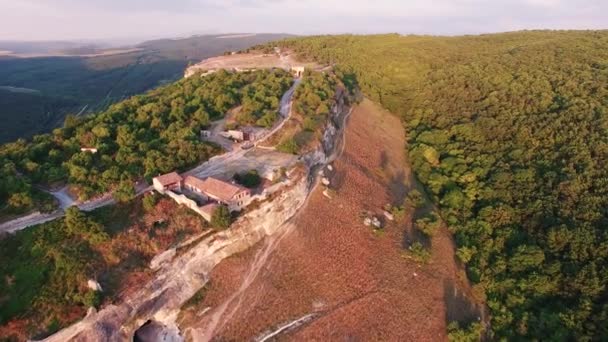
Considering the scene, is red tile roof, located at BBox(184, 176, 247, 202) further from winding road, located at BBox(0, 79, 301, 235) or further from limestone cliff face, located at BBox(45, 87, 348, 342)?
winding road, located at BBox(0, 79, 301, 235)

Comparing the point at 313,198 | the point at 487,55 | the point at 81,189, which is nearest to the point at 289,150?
the point at 313,198

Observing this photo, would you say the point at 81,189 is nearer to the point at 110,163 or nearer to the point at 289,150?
the point at 110,163

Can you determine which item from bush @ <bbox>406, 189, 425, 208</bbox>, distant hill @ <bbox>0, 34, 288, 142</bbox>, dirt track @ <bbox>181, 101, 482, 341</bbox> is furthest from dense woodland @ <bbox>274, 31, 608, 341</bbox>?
distant hill @ <bbox>0, 34, 288, 142</bbox>

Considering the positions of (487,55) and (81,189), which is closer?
(81,189)

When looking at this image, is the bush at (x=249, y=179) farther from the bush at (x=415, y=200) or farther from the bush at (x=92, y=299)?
the bush at (x=415, y=200)

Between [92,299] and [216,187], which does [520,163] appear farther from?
[92,299]

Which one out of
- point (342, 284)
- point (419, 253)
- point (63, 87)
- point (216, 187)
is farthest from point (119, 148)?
point (63, 87)
